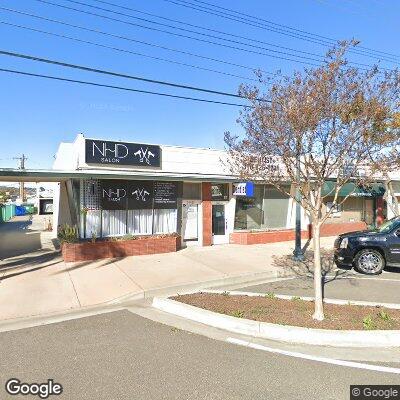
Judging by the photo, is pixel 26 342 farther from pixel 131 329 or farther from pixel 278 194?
pixel 278 194

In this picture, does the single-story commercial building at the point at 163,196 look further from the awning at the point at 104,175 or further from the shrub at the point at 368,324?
the shrub at the point at 368,324

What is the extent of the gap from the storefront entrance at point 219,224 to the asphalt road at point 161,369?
9.49 m

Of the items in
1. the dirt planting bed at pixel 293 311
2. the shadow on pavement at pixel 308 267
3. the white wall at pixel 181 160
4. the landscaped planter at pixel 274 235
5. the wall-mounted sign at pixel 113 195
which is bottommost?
the shadow on pavement at pixel 308 267

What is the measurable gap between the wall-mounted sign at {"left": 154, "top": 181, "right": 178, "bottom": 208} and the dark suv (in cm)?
670

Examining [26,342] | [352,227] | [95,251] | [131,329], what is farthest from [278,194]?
[26,342]

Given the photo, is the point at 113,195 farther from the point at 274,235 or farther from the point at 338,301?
the point at 338,301

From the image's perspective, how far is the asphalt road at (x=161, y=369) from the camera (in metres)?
3.73

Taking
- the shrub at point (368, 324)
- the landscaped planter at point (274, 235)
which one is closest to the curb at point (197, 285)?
the shrub at point (368, 324)

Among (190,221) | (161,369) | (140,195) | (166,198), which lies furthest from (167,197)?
(161,369)

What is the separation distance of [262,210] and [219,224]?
2.38m

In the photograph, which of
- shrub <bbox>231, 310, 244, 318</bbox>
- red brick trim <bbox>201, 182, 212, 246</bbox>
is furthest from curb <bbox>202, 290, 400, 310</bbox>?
red brick trim <bbox>201, 182, 212, 246</bbox>

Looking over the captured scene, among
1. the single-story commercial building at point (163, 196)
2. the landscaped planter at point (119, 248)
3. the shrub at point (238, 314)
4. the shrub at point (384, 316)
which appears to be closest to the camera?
the shrub at point (384, 316)

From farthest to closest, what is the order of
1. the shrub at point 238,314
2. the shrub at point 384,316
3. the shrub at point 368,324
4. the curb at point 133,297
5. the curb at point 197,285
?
the curb at point 197,285 → the curb at point 133,297 → the shrub at point 238,314 → the shrub at point 384,316 → the shrub at point 368,324

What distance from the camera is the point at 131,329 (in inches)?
222
